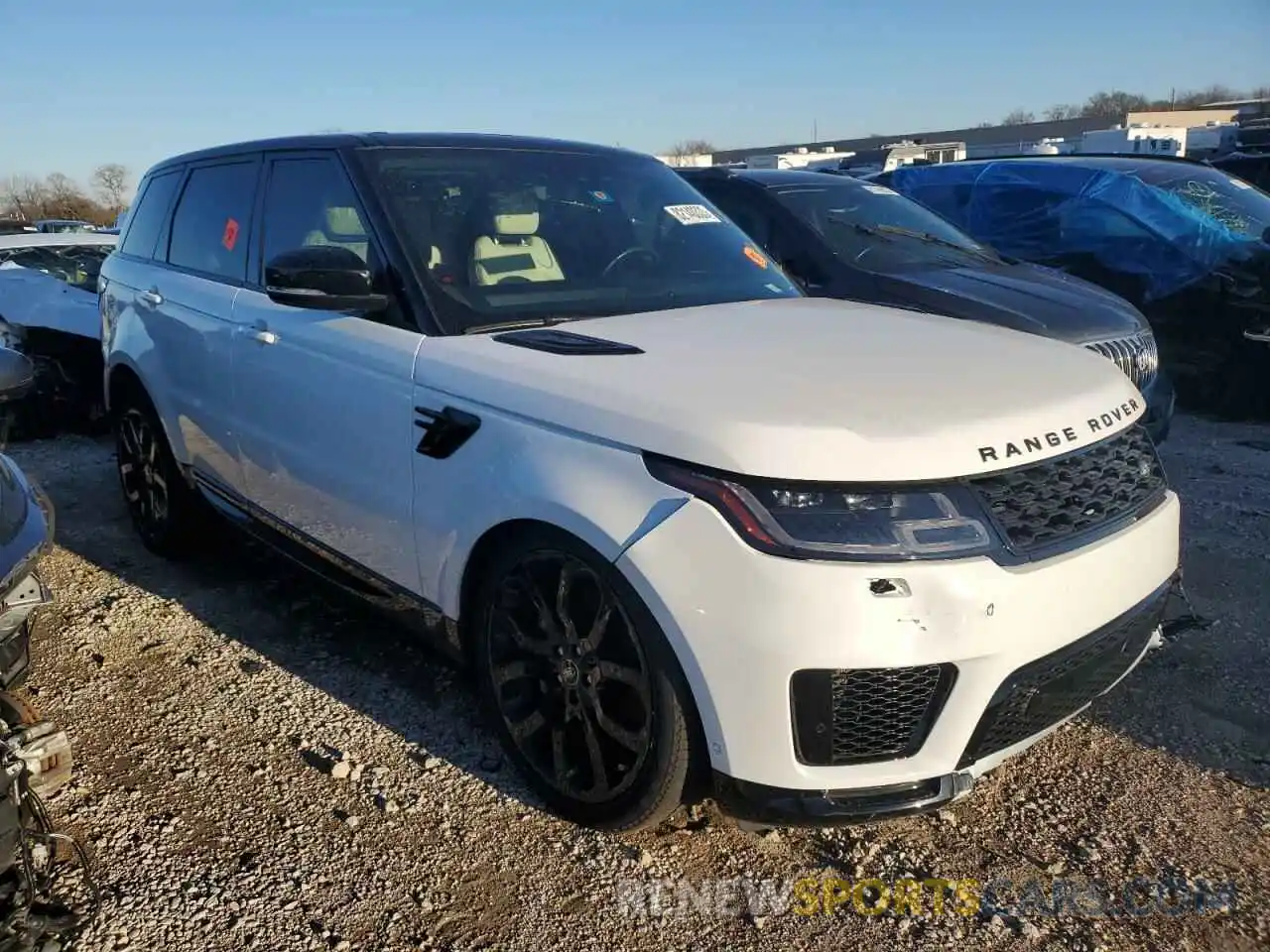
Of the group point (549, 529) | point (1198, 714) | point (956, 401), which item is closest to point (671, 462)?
point (549, 529)

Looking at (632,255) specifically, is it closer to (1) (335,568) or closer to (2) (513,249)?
(2) (513,249)

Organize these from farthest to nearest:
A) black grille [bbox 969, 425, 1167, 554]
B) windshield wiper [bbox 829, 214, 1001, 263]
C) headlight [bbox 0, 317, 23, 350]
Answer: headlight [bbox 0, 317, 23, 350]
windshield wiper [bbox 829, 214, 1001, 263]
black grille [bbox 969, 425, 1167, 554]

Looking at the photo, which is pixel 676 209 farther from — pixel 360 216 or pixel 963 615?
pixel 963 615

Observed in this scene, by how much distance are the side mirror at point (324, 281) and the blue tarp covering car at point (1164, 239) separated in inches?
249

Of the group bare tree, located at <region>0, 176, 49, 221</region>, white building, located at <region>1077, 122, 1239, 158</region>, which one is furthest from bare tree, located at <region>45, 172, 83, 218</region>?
white building, located at <region>1077, 122, 1239, 158</region>

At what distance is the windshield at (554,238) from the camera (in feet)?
10.3

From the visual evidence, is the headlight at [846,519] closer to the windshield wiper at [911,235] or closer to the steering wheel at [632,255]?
the steering wheel at [632,255]

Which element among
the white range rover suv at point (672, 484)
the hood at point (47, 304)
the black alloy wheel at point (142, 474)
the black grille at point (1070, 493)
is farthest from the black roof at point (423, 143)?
the hood at point (47, 304)

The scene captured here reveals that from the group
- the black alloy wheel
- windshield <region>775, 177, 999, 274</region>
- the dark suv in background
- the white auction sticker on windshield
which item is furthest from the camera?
windshield <region>775, 177, 999, 274</region>

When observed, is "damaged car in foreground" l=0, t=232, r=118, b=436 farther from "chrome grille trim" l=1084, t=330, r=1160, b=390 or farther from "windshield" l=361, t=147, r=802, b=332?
"chrome grille trim" l=1084, t=330, r=1160, b=390

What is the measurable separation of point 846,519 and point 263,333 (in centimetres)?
234

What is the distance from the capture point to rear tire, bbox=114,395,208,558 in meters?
4.67

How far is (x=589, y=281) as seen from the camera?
3.33 m

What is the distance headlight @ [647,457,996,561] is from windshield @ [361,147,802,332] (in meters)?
1.14
